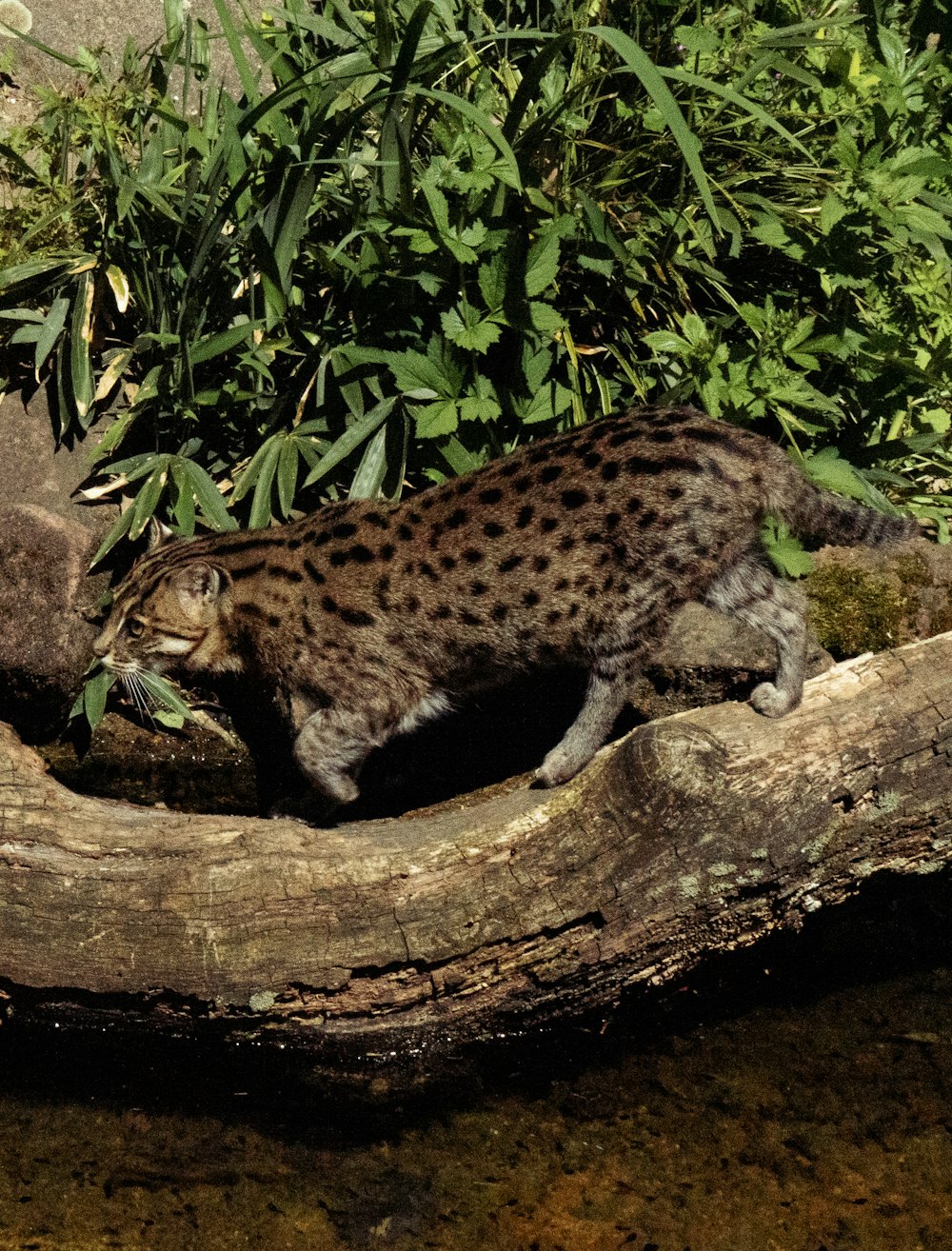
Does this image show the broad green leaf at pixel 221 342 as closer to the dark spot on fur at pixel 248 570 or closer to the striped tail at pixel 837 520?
the dark spot on fur at pixel 248 570

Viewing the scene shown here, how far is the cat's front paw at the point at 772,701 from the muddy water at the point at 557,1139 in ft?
2.72

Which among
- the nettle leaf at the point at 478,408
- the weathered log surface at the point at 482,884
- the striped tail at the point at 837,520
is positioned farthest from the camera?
the nettle leaf at the point at 478,408

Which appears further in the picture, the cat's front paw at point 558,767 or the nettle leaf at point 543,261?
the nettle leaf at point 543,261

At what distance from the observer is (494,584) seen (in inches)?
231

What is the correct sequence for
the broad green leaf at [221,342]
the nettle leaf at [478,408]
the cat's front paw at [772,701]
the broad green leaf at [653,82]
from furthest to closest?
1. the broad green leaf at [221,342]
2. the nettle leaf at [478,408]
3. the cat's front paw at [772,701]
4. the broad green leaf at [653,82]

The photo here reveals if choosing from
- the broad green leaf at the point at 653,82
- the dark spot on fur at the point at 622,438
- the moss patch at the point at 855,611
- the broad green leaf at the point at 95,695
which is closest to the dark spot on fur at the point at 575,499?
the dark spot on fur at the point at 622,438

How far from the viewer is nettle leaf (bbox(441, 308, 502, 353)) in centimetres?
607

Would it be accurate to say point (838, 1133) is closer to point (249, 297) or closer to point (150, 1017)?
point (150, 1017)

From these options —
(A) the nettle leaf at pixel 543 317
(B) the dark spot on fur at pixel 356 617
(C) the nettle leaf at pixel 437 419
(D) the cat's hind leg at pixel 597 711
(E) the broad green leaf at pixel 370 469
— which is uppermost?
(A) the nettle leaf at pixel 543 317

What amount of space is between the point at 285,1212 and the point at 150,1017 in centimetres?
85

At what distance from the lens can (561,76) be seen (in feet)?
21.1

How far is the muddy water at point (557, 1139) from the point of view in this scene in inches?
187

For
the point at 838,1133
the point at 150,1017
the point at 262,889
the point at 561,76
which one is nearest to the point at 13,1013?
the point at 150,1017

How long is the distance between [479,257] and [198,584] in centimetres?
186
